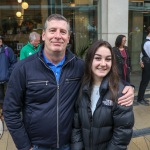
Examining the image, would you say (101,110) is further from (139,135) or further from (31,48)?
(31,48)

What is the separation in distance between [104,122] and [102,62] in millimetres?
480

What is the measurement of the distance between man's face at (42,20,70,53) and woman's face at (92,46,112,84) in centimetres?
29

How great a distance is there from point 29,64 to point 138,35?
31.9 ft

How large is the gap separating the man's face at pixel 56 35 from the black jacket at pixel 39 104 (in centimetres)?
16

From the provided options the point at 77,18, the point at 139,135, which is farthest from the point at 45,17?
the point at 139,135

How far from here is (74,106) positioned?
2.23m

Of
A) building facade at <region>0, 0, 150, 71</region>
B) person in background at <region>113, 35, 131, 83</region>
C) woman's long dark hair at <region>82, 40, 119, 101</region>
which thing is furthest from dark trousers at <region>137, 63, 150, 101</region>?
woman's long dark hair at <region>82, 40, 119, 101</region>

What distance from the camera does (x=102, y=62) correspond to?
84.6 inches

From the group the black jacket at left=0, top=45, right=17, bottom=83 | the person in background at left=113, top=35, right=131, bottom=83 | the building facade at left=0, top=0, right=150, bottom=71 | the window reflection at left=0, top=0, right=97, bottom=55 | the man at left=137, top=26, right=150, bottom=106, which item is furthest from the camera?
the window reflection at left=0, top=0, right=97, bottom=55

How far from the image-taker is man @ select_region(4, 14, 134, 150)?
82.0 inches

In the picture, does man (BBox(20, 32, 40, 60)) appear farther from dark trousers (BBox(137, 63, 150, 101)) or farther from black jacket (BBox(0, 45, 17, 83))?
dark trousers (BBox(137, 63, 150, 101))

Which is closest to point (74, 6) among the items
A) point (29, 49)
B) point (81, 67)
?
point (29, 49)

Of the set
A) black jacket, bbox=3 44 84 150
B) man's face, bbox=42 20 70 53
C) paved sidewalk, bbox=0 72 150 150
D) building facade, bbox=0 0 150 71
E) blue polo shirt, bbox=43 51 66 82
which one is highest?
building facade, bbox=0 0 150 71

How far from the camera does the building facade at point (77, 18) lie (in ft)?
25.2
